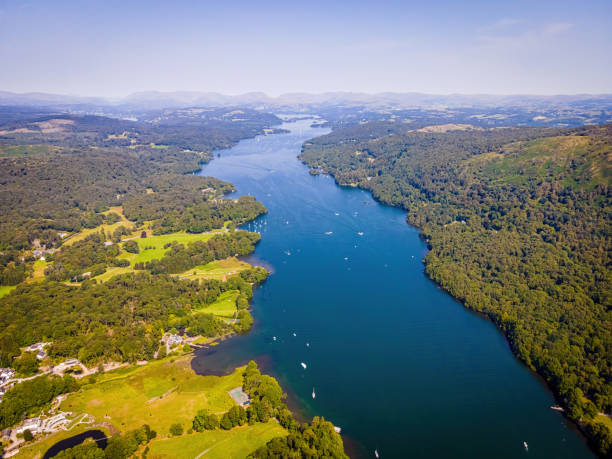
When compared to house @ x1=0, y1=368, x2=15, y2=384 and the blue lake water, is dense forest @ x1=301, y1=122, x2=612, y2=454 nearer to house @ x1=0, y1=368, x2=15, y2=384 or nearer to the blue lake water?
the blue lake water

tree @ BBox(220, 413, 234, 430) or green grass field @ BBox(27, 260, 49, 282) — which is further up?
green grass field @ BBox(27, 260, 49, 282)

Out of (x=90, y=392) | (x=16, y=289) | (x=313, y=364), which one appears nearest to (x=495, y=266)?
(x=313, y=364)

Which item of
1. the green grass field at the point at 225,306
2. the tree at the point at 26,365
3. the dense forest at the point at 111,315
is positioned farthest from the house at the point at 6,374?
the green grass field at the point at 225,306

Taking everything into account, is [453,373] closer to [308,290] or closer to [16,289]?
[308,290]

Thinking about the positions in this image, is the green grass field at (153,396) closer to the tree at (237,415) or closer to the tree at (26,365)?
the tree at (237,415)

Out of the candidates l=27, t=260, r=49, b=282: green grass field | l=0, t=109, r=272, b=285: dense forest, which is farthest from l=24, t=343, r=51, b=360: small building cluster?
l=0, t=109, r=272, b=285: dense forest

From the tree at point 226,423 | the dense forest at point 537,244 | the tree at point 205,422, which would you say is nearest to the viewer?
the tree at point 226,423

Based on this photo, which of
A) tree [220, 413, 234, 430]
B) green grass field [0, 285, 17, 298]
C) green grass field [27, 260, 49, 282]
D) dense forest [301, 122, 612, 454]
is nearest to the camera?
tree [220, 413, 234, 430]
